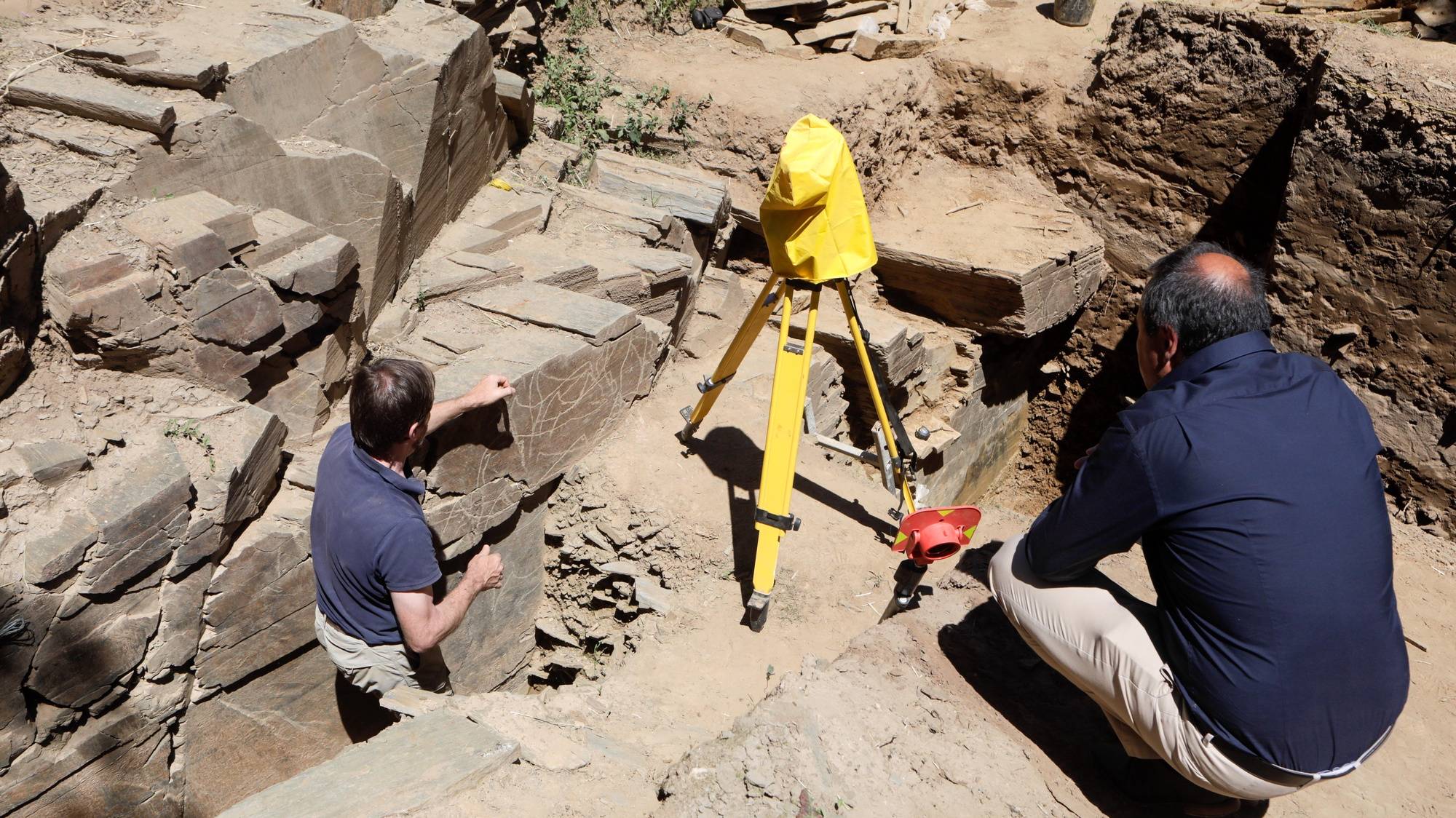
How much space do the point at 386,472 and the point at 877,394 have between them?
2025 millimetres

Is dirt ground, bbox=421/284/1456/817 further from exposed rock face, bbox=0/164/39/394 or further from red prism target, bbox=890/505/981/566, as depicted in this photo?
exposed rock face, bbox=0/164/39/394

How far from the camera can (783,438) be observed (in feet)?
12.6

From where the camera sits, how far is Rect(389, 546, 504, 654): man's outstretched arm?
2949 millimetres

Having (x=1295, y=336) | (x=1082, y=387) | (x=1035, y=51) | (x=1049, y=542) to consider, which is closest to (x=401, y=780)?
(x=1049, y=542)

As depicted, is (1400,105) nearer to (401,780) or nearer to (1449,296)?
(1449,296)

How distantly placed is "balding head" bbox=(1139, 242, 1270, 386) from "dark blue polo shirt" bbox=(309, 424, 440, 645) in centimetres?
215

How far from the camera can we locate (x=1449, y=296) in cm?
529

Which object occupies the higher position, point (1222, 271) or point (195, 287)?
point (1222, 271)

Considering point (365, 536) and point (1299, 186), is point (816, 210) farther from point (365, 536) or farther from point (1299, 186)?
point (1299, 186)

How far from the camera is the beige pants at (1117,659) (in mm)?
2428

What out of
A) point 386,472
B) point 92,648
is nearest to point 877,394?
point 386,472

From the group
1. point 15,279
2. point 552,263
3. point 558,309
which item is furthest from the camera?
point 552,263

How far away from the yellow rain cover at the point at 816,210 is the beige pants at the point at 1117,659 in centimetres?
135

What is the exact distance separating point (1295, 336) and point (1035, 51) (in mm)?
2997
